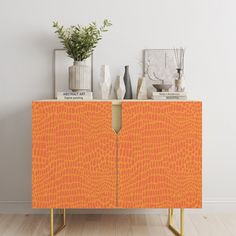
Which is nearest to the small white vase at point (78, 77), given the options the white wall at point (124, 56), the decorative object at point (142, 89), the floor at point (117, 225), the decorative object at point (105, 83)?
the decorative object at point (105, 83)

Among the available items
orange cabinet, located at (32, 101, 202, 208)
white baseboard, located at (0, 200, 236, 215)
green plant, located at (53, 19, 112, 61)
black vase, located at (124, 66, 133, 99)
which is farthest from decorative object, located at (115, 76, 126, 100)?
white baseboard, located at (0, 200, 236, 215)

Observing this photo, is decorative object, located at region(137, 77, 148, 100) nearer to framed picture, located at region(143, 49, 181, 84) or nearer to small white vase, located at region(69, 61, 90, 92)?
framed picture, located at region(143, 49, 181, 84)

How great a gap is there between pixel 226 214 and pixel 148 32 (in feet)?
4.90

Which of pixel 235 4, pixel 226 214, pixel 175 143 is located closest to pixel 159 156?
pixel 175 143

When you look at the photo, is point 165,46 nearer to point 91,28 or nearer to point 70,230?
point 91,28

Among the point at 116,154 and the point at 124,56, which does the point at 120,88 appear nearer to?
the point at 124,56

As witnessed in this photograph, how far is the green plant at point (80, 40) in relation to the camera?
304 centimetres

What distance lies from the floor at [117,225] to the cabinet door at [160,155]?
276 mm

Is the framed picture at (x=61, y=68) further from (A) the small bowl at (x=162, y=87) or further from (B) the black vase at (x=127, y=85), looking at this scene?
(A) the small bowl at (x=162, y=87)

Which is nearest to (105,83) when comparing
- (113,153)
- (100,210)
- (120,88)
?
(120,88)

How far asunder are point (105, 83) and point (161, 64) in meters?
0.46

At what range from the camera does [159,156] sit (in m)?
2.74

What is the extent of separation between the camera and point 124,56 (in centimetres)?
327

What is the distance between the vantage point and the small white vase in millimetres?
3018
